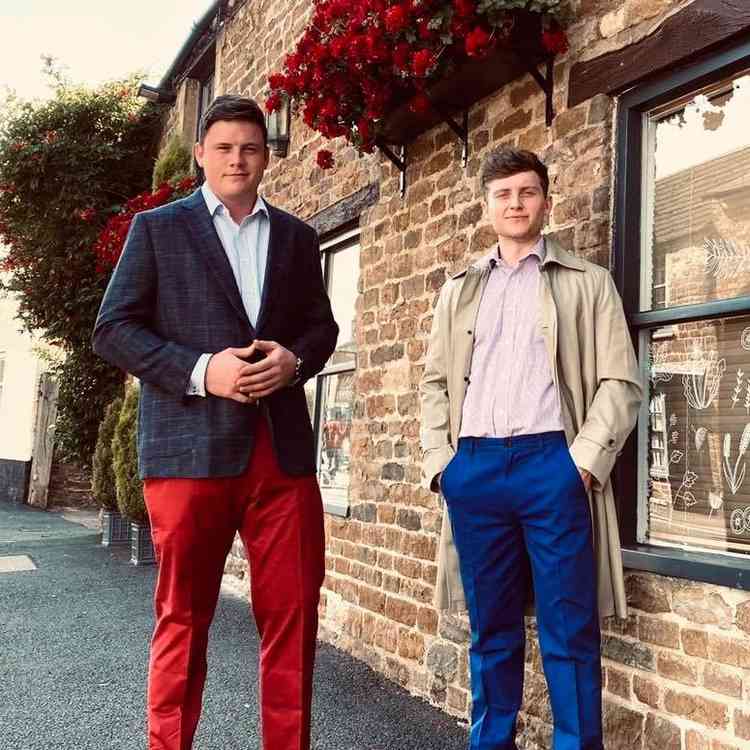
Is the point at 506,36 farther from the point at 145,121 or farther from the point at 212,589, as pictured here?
the point at 145,121

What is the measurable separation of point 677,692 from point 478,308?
4.93ft

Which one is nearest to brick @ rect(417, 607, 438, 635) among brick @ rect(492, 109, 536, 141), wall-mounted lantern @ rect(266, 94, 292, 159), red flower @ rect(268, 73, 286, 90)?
brick @ rect(492, 109, 536, 141)

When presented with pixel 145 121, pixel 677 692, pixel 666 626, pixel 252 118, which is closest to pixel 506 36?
pixel 252 118

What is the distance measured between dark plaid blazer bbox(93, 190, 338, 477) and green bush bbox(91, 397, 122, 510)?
6901mm

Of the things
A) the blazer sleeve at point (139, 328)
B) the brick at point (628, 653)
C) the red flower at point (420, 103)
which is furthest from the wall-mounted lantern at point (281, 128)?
the brick at point (628, 653)

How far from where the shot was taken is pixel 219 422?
227cm

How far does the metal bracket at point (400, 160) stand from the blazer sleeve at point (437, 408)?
5.56 ft

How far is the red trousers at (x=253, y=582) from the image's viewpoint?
223 cm

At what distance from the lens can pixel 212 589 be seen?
2334 mm

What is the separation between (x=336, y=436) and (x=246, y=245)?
10.3 feet

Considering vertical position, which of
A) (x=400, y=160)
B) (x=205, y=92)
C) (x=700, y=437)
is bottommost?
(x=700, y=437)

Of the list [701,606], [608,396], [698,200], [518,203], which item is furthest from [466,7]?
[701,606]

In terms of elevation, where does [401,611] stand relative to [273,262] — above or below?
below

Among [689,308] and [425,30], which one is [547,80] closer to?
[425,30]
